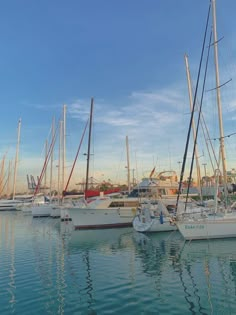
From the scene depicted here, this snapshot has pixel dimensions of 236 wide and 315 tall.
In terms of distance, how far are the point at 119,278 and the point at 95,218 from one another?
19706mm

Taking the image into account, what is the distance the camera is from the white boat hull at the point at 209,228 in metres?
22.5

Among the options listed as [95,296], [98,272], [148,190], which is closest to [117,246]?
[98,272]

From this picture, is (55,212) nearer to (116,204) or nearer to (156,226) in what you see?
(116,204)

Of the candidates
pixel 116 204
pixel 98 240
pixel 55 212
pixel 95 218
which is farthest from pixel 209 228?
pixel 55 212

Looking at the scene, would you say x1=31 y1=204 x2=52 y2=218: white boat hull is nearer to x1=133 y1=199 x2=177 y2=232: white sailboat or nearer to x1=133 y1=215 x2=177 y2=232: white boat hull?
x1=133 y1=199 x2=177 y2=232: white sailboat

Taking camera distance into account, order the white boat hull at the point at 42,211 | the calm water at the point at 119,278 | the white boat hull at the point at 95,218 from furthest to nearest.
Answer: the white boat hull at the point at 42,211
the white boat hull at the point at 95,218
the calm water at the point at 119,278

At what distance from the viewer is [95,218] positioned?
33031mm

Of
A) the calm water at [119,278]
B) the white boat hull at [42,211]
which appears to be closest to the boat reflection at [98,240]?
the calm water at [119,278]

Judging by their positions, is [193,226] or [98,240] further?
[98,240]

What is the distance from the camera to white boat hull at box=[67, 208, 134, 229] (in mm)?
32812

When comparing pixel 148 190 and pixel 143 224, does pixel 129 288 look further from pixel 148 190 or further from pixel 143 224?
pixel 148 190

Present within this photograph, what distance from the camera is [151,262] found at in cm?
1670

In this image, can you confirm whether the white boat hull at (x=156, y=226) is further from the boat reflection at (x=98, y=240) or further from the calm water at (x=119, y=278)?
the calm water at (x=119, y=278)

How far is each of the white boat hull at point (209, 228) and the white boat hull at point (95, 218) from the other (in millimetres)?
11915
